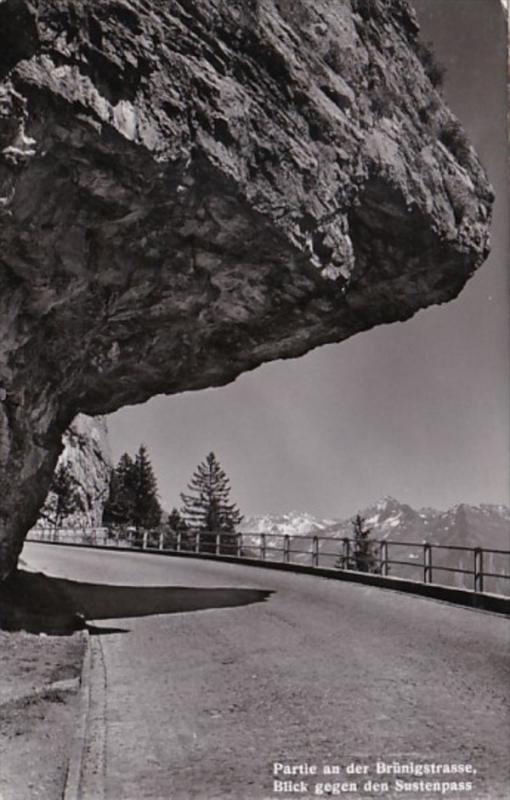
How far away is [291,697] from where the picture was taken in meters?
7.99

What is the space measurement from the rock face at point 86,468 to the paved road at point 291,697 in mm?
50923

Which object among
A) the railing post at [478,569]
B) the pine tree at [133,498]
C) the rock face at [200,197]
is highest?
the rock face at [200,197]

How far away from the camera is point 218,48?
35.2 feet

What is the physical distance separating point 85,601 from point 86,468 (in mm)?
55586

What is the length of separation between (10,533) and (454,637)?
26.4 ft

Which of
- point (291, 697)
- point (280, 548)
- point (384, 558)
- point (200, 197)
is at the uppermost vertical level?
point (200, 197)

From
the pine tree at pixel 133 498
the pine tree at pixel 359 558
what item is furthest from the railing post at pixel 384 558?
the pine tree at pixel 133 498

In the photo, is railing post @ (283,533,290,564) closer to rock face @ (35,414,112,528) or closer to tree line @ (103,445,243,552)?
tree line @ (103,445,243,552)

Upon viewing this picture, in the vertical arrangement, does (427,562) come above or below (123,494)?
below

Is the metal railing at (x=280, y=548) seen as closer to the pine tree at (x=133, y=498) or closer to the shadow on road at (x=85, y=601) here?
the pine tree at (x=133, y=498)

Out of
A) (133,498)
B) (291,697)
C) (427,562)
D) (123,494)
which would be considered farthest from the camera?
(123,494)

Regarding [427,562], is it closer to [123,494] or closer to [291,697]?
[291,697]

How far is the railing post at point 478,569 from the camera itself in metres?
14.2

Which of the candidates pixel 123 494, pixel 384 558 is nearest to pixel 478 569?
pixel 384 558
